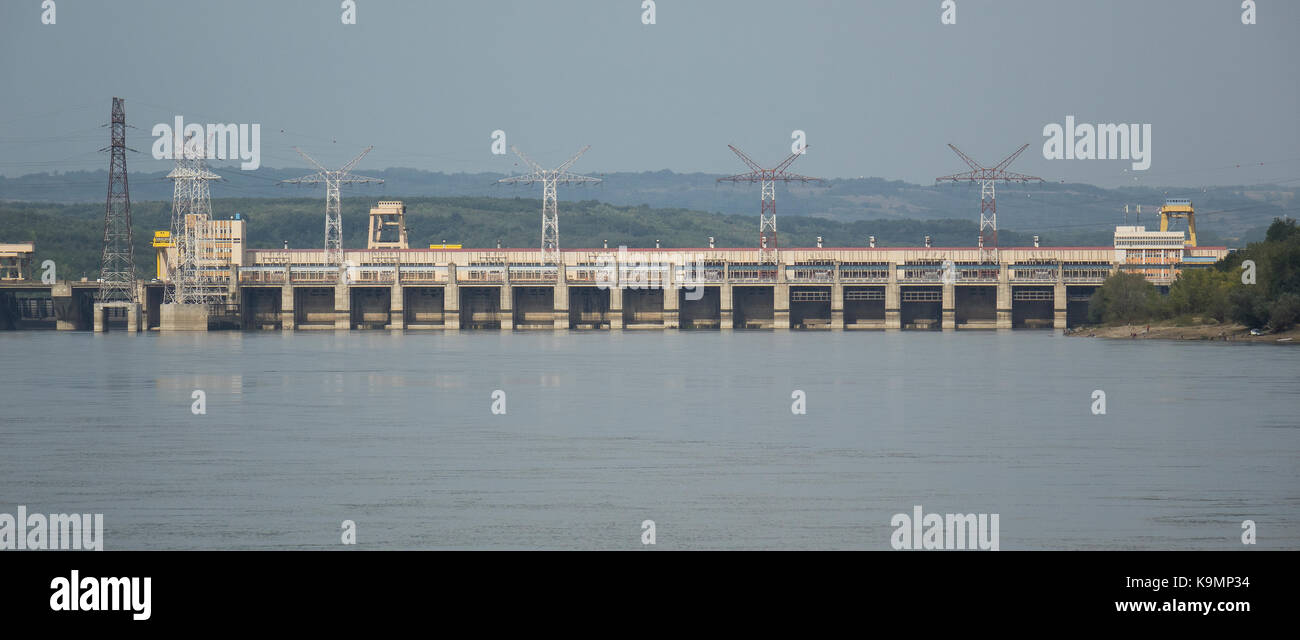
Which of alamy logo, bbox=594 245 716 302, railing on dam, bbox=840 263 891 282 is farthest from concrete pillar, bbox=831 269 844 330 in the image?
alamy logo, bbox=594 245 716 302

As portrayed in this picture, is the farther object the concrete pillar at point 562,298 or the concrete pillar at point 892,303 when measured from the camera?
the concrete pillar at point 562,298

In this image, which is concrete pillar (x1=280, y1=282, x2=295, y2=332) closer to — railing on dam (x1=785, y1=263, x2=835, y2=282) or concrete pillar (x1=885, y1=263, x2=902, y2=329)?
railing on dam (x1=785, y1=263, x2=835, y2=282)

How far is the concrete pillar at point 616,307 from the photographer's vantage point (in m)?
174

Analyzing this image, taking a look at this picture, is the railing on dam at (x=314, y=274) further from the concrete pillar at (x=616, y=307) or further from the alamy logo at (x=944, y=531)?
the alamy logo at (x=944, y=531)

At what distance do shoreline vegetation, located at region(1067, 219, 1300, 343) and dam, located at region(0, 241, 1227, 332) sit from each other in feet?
76.6

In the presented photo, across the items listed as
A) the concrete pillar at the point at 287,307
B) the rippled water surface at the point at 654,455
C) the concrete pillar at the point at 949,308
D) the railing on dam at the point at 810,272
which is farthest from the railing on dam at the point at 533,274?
the rippled water surface at the point at 654,455

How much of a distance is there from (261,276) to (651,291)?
47.2m

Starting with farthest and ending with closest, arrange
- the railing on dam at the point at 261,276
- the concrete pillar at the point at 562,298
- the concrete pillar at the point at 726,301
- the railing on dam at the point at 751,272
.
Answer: the railing on dam at the point at 751,272, the concrete pillar at the point at 726,301, the railing on dam at the point at 261,276, the concrete pillar at the point at 562,298

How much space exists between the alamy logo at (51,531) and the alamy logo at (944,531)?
14.1 meters

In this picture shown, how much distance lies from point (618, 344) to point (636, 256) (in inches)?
2172

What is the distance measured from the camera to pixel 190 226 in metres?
173
